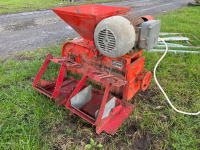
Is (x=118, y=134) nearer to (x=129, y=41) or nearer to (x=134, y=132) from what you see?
(x=134, y=132)

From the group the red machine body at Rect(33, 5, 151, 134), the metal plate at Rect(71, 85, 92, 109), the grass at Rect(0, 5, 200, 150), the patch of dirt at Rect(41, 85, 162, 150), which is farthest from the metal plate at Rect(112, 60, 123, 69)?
the patch of dirt at Rect(41, 85, 162, 150)

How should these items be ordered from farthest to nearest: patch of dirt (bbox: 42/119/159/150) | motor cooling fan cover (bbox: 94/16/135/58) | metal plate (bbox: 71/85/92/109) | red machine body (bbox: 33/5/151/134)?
metal plate (bbox: 71/85/92/109) < red machine body (bbox: 33/5/151/134) < patch of dirt (bbox: 42/119/159/150) < motor cooling fan cover (bbox: 94/16/135/58)

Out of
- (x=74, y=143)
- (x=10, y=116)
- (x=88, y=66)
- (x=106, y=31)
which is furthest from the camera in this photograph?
(x=88, y=66)

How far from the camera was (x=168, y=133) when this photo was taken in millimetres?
2197

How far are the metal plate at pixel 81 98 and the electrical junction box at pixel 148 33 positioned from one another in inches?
45.0

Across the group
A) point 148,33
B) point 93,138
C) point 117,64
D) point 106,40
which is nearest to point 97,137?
point 93,138

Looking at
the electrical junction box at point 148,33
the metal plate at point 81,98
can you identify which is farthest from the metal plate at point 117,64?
the metal plate at point 81,98

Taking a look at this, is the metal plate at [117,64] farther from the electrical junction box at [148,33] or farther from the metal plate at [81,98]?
the metal plate at [81,98]

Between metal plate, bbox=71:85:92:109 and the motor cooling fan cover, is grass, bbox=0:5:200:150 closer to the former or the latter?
metal plate, bbox=71:85:92:109

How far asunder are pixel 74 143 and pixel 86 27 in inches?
68.2

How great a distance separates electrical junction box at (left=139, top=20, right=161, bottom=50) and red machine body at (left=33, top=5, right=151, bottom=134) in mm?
259

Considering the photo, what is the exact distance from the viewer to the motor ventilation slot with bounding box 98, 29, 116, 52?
190cm

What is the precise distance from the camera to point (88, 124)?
231 cm

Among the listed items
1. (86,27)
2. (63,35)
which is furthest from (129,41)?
(63,35)
